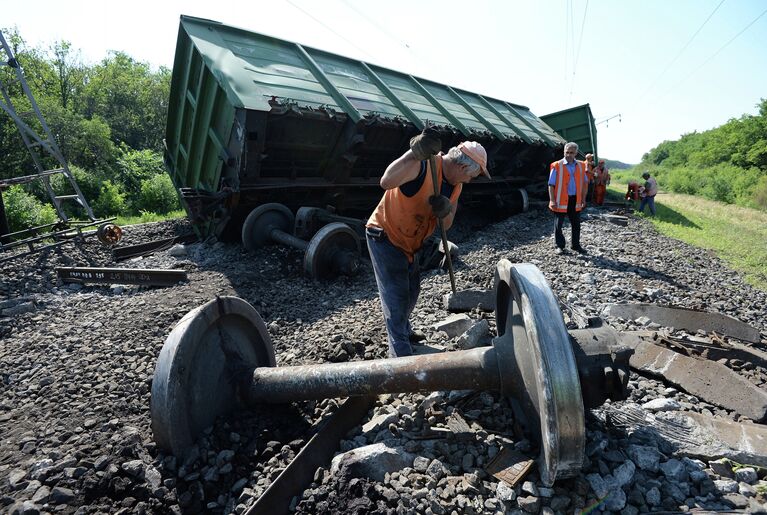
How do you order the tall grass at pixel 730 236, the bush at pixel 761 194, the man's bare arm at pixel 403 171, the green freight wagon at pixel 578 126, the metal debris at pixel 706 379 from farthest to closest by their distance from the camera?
the bush at pixel 761 194 < the green freight wagon at pixel 578 126 < the tall grass at pixel 730 236 < the man's bare arm at pixel 403 171 < the metal debris at pixel 706 379

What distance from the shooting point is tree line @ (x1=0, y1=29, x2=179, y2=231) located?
17484 millimetres

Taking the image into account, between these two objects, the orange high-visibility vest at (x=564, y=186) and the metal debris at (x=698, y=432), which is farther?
the orange high-visibility vest at (x=564, y=186)

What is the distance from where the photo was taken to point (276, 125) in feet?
17.6

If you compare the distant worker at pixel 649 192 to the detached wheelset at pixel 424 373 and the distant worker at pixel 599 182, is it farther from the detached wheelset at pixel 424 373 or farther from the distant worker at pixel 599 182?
the detached wheelset at pixel 424 373

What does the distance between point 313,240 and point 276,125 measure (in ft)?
5.59

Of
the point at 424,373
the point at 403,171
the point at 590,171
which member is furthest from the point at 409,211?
the point at 590,171

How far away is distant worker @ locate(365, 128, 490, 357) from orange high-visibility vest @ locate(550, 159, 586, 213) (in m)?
3.79

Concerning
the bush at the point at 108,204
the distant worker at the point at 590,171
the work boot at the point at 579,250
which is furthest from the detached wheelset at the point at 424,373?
the bush at the point at 108,204

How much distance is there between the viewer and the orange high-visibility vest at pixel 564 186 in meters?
5.93

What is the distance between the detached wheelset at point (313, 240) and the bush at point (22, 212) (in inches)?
395

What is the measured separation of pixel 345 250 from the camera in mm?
5078

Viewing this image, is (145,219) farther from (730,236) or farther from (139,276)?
(730,236)

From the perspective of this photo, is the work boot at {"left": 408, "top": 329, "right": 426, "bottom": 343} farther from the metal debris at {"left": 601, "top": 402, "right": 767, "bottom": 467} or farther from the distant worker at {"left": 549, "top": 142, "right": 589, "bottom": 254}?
the distant worker at {"left": 549, "top": 142, "right": 589, "bottom": 254}

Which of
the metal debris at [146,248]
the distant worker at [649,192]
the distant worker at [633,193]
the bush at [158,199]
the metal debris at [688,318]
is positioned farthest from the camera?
the bush at [158,199]
